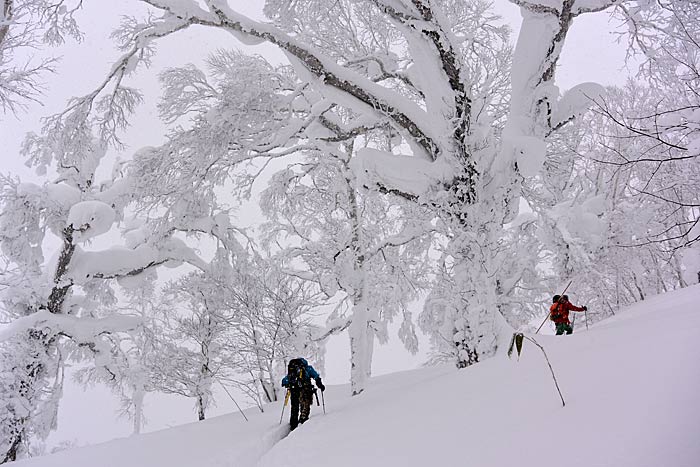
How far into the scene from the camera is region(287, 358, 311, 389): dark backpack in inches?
290

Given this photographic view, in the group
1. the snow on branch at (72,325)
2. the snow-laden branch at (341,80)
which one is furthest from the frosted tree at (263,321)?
the snow-laden branch at (341,80)

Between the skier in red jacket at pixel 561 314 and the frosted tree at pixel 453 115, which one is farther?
the skier in red jacket at pixel 561 314

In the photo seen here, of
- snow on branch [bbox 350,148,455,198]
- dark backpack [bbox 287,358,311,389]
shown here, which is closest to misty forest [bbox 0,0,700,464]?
snow on branch [bbox 350,148,455,198]

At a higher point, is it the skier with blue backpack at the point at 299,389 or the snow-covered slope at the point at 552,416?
the skier with blue backpack at the point at 299,389

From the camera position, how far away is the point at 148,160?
22.1 ft

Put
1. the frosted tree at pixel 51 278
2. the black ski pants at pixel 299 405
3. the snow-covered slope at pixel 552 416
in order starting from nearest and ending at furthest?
the snow-covered slope at pixel 552 416 < the black ski pants at pixel 299 405 < the frosted tree at pixel 51 278

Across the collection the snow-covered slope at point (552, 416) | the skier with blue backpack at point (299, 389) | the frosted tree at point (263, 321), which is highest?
the frosted tree at point (263, 321)

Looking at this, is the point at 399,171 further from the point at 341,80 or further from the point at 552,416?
the point at 552,416

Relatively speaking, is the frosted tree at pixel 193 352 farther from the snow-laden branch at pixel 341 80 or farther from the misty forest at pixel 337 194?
the snow-laden branch at pixel 341 80

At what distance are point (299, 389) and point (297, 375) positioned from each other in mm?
244

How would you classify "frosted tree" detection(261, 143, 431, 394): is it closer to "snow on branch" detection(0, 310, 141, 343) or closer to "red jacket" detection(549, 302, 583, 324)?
"red jacket" detection(549, 302, 583, 324)

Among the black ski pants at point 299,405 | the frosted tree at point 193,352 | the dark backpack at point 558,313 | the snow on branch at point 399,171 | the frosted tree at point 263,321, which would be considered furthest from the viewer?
the frosted tree at point 193,352

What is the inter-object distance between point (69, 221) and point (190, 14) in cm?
749

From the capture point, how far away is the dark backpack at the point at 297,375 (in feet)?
24.2
